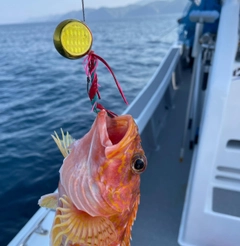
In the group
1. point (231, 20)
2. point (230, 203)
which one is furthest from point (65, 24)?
point (230, 203)

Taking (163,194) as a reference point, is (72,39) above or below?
above

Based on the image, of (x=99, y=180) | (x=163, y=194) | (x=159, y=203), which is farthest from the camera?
(x=163, y=194)

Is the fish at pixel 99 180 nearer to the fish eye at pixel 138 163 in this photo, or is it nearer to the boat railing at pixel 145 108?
the fish eye at pixel 138 163

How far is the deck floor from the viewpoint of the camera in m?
2.67

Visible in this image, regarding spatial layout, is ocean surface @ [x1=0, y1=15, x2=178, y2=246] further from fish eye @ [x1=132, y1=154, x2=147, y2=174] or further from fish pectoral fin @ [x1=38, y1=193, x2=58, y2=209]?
fish eye @ [x1=132, y1=154, x2=147, y2=174]

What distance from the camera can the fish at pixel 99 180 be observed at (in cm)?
111

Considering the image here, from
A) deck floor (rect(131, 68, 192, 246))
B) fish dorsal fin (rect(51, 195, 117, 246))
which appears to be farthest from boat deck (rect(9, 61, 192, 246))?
fish dorsal fin (rect(51, 195, 117, 246))

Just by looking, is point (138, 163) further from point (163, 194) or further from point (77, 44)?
point (163, 194)

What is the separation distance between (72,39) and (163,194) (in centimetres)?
266

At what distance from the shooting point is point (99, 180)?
3.75ft

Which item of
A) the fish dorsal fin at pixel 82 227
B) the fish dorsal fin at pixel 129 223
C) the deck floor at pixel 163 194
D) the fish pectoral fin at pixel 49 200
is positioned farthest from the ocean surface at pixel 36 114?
the fish dorsal fin at pixel 82 227

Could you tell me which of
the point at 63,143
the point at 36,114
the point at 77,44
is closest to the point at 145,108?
→ the point at 63,143

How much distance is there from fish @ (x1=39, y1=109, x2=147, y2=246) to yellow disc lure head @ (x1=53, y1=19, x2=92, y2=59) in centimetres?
26

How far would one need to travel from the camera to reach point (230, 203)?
2.25m
